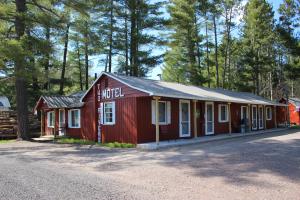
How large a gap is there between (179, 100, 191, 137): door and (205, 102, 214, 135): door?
81.9 inches

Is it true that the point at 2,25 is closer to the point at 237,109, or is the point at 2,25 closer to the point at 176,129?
the point at 176,129

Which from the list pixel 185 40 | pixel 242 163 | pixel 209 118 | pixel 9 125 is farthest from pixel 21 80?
pixel 185 40

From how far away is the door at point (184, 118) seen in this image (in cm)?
2013

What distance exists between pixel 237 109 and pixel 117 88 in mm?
10895

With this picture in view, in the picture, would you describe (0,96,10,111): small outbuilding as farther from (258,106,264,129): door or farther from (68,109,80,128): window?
(258,106,264,129): door

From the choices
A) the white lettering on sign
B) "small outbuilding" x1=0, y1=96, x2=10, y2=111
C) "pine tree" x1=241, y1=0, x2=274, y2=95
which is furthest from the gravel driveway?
"small outbuilding" x1=0, y1=96, x2=10, y2=111

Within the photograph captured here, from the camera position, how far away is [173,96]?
18.0 meters

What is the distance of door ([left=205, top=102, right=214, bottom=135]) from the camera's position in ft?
73.5

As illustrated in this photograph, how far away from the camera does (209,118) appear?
74.6ft

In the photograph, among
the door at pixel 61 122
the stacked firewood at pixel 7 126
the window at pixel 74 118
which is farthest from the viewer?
the stacked firewood at pixel 7 126

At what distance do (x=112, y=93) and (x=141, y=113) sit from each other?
8.11ft

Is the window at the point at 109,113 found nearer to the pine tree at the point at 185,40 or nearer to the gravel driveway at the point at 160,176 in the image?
the gravel driveway at the point at 160,176

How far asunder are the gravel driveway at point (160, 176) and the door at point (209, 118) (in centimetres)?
873

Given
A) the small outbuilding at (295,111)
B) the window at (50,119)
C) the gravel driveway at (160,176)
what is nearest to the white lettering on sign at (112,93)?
the gravel driveway at (160,176)
